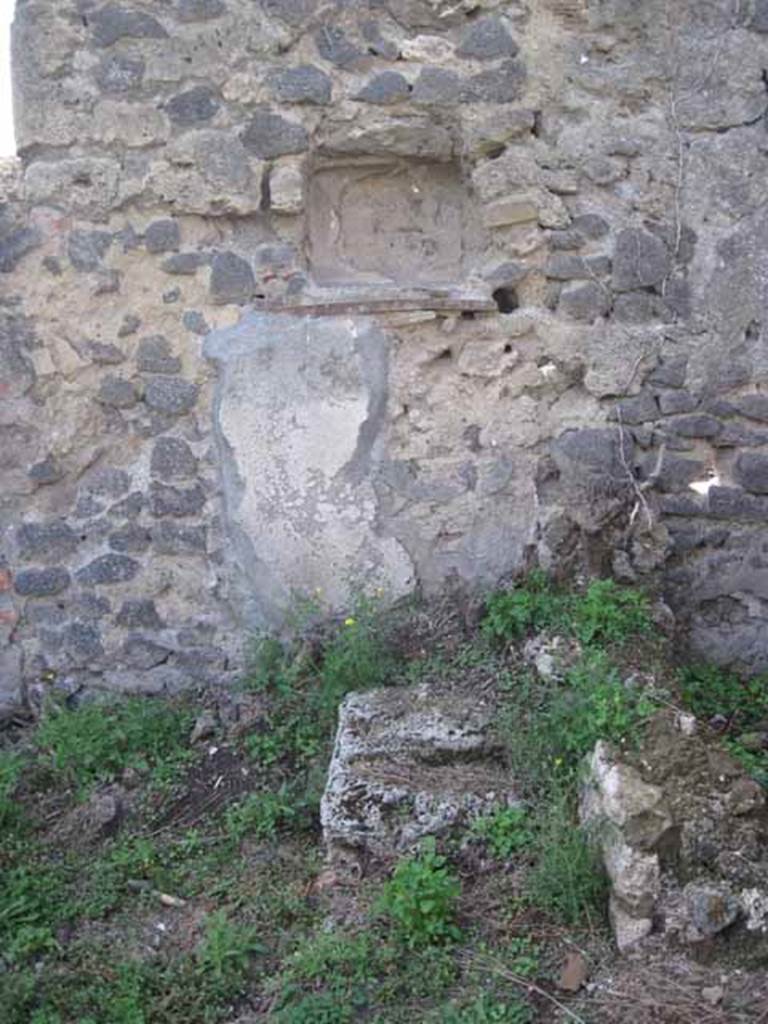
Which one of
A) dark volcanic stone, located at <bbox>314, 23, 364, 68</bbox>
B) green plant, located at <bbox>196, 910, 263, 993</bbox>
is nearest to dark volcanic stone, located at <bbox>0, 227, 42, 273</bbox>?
dark volcanic stone, located at <bbox>314, 23, 364, 68</bbox>

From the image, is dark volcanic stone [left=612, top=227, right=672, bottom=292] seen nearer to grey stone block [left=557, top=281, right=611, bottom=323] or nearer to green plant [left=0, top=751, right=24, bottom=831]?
grey stone block [left=557, top=281, right=611, bottom=323]

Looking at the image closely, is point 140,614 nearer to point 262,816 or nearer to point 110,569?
point 110,569

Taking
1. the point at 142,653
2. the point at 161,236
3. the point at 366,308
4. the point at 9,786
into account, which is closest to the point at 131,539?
the point at 142,653

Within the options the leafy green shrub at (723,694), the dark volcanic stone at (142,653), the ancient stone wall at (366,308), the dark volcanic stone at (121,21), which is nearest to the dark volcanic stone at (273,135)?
the ancient stone wall at (366,308)

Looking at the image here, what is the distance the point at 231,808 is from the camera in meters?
4.27

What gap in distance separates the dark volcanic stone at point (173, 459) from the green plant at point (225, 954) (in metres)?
1.78

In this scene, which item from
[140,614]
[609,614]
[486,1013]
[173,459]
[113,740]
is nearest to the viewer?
[486,1013]

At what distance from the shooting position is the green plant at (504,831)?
12.1 feet

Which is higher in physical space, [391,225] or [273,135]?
[273,135]

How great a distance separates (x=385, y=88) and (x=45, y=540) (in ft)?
6.74

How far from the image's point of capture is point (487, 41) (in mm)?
4684

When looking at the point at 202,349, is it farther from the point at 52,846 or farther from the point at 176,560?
the point at 52,846

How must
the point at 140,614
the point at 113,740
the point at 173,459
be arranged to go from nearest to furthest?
the point at 113,740
the point at 173,459
the point at 140,614

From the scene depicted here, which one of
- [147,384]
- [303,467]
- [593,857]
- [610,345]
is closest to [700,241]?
[610,345]
